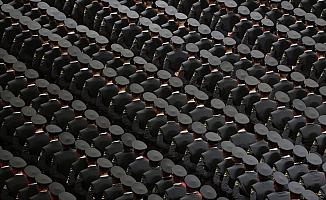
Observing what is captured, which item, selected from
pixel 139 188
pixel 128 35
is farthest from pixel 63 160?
pixel 128 35

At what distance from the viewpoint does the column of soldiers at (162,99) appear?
11.0ft

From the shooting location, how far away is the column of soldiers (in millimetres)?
3352

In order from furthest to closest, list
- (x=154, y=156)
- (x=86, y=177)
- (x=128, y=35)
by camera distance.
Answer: (x=128, y=35)
(x=154, y=156)
(x=86, y=177)

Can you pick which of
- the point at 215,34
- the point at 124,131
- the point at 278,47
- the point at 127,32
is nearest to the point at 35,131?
the point at 124,131

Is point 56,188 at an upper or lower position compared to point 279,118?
lower

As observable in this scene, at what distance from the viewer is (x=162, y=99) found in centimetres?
370

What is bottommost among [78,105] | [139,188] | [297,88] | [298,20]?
[139,188]

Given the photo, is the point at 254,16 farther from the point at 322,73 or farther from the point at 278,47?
the point at 322,73

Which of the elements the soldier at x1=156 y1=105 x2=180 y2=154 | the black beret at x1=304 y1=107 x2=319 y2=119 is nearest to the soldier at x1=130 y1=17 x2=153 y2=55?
the soldier at x1=156 y1=105 x2=180 y2=154

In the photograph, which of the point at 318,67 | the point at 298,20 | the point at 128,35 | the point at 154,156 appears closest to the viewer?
the point at 154,156

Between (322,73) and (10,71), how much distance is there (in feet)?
5.45

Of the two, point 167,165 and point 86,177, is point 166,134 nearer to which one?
point 167,165

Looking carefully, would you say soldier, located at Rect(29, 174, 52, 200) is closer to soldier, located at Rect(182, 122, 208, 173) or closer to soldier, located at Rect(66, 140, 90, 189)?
soldier, located at Rect(66, 140, 90, 189)

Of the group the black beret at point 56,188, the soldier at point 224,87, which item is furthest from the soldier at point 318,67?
the black beret at point 56,188
